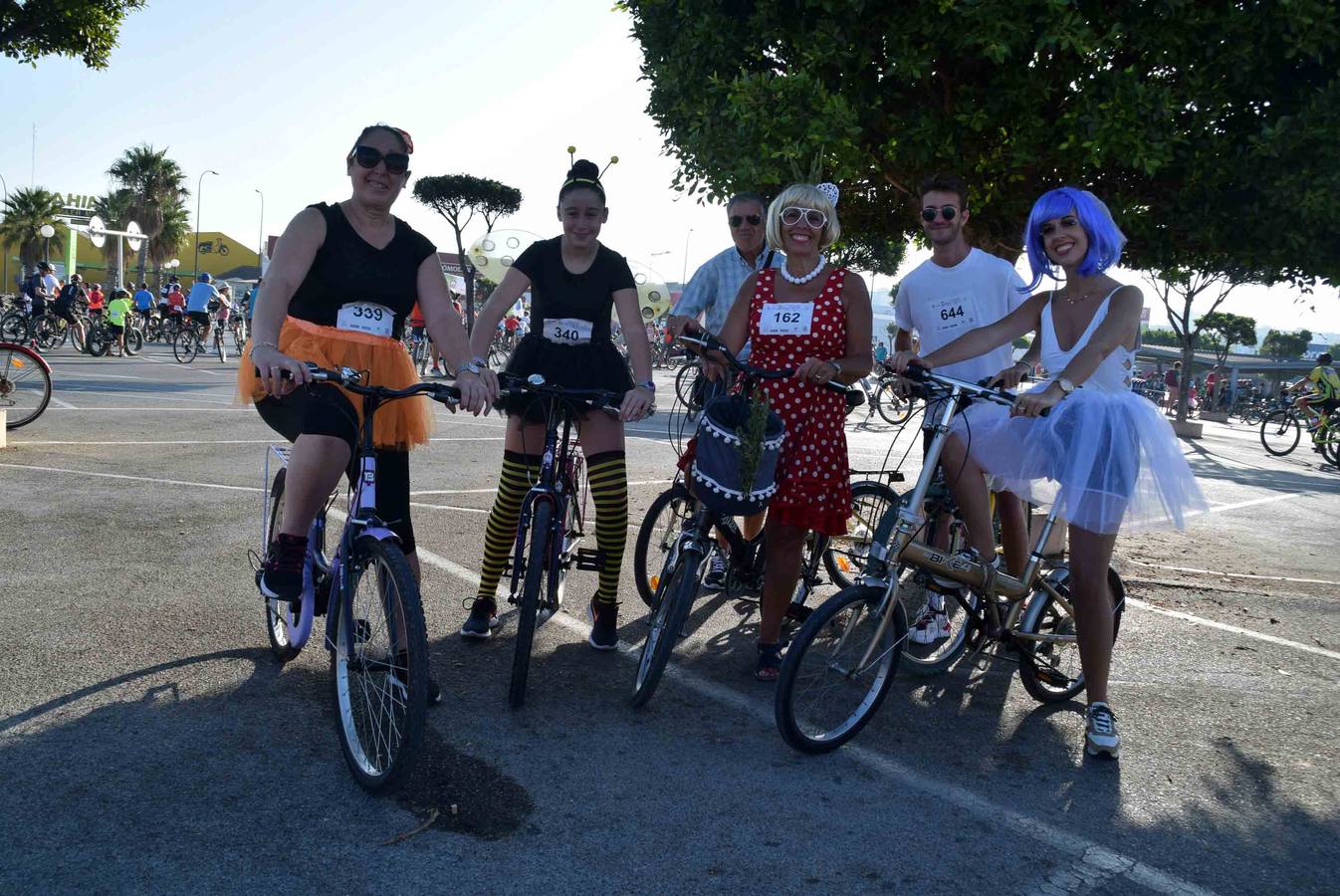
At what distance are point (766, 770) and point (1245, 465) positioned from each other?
627 inches

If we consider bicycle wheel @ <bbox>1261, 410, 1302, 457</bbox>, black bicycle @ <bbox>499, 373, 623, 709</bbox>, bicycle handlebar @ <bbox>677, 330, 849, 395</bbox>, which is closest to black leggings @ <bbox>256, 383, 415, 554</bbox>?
black bicycle @ <bbox>499, 373, 623, 709</bbox>

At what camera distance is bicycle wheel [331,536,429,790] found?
2.82 meters

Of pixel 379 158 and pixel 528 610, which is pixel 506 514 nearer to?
pixel 528 610

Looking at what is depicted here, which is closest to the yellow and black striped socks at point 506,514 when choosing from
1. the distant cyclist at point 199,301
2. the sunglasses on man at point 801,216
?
the sunglasses on man at point 801,216

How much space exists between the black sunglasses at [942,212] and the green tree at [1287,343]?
9394 cm

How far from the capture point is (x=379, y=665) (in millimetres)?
3029

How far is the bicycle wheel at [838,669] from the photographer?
335 centimetres

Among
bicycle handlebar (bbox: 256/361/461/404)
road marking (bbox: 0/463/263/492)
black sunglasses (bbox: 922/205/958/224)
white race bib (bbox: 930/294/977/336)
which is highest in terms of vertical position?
black sunglasses (bbox: 922/205/958/224)

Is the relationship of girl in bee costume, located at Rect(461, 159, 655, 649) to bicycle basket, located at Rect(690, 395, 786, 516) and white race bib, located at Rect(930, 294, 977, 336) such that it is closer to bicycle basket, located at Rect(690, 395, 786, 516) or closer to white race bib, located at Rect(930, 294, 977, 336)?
bicycle basket, located at Rect(690, 395, 786, 516)

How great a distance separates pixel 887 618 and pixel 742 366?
1.04 metres

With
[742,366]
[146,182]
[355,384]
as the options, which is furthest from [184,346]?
[146,182]

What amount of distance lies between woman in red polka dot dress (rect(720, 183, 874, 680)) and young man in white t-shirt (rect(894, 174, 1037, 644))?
559 mm

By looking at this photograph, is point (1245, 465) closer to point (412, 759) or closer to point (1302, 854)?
point (1302, 854)

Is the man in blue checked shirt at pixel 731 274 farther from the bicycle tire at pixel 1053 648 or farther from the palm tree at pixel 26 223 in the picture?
the palm tree at pixel 26 223
